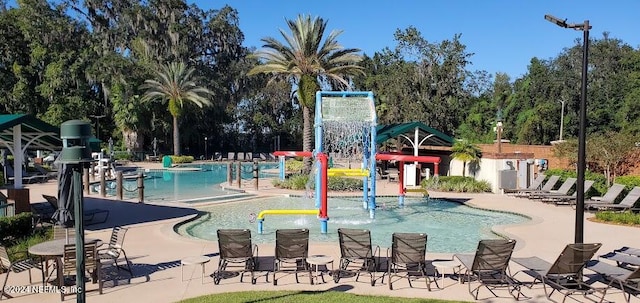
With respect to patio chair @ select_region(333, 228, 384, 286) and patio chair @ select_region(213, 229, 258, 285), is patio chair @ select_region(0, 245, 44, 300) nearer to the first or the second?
patio chair @ select_region(213, 229, 258, 285)

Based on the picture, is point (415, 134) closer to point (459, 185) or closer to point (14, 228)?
point (459, 185)

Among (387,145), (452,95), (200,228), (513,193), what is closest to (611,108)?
(452,95)

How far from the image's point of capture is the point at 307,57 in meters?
29.4

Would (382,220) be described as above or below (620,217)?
below

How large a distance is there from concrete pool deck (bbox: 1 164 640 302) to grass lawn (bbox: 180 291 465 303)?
0.28m

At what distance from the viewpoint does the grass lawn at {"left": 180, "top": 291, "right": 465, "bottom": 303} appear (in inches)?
297

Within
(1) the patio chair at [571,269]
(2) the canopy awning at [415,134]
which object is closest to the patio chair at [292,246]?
(1) the patio chair at [571,269]

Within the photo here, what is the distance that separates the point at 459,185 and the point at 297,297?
17.8m

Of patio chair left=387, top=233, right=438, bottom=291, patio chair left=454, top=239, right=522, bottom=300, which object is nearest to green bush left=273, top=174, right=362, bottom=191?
patio chair left=387, top=233, right=438, bottom=291

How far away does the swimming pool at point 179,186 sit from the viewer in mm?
22719

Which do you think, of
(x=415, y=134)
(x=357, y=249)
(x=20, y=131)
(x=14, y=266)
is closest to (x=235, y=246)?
(x=357, y=249)

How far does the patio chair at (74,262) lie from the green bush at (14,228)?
4055mm

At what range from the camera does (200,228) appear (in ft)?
49.7

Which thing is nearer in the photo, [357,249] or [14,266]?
[14,266]
